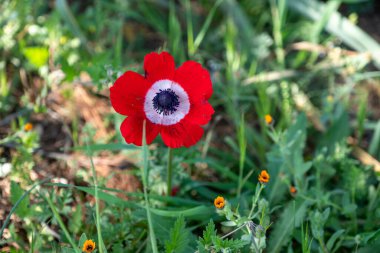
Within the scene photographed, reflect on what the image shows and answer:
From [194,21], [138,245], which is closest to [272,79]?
[194,21]

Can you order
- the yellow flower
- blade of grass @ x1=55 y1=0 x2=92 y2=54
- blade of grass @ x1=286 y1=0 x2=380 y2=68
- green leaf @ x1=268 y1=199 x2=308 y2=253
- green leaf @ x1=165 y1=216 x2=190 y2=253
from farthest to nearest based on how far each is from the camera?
blade of grass @ x1=286 y1=0 x2=380 y2=68
blade of grass @ x1=55 y1=0 x2=92 y2=54
green leaf @ x1=268 y1=199 x2=308 y2=253
green leaf @ x1=165 y1=216 x2=190 y2=253
the yellow flower

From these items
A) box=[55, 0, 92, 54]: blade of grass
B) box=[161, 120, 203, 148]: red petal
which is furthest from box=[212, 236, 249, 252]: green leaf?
box=[55, 0, 92, 54]: blade of grass

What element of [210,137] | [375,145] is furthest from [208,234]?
[375,145]

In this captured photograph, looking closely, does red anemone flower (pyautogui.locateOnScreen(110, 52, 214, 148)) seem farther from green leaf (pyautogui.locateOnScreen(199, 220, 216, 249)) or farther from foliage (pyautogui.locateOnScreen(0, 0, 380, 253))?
green leaf (pyautogui.locateOnScreen(199, 220, 216, 249))

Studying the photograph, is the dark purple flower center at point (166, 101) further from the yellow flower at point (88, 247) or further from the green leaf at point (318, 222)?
the green leaf at point (318, 222)

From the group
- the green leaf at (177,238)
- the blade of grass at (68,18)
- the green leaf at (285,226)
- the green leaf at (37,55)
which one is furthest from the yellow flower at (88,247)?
the blade of grass at (68,18)

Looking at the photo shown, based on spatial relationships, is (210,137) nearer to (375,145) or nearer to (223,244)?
(375,145)
